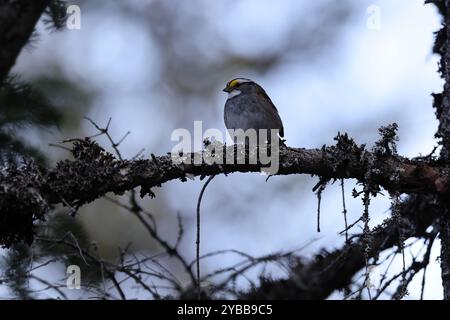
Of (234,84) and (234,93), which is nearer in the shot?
(234,93)

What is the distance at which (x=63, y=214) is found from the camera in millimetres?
5035

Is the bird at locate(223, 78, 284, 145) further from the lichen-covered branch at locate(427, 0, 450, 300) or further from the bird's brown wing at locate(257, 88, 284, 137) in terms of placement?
the lichen-covered branch at locate(427, 0, 450, 300)

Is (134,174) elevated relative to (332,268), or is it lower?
elevated

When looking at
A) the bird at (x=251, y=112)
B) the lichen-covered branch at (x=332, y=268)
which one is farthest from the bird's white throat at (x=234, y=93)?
the lichen-covered branch at (x=332, y=268)

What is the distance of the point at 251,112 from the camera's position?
614 cm

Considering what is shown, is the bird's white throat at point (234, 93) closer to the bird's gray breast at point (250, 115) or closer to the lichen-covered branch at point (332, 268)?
the bird's gray breast at point (250, 115)

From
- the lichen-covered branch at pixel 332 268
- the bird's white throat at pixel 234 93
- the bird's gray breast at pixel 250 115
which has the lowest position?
the lichen-covered branch at pixel 332 268

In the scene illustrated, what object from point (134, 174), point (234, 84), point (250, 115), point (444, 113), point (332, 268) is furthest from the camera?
Result: point (234, 84)

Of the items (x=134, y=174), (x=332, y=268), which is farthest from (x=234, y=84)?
(x=134, y=174)

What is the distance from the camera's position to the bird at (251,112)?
610 centimetres

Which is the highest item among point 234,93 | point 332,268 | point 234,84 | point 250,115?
point 234,84

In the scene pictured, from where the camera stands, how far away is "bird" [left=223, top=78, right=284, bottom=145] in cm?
610

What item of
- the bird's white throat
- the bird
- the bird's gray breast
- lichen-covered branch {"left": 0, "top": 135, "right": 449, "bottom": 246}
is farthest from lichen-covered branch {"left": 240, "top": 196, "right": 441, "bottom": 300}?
the bird's white throat

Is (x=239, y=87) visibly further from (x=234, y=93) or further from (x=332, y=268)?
(x=332, y=268)
